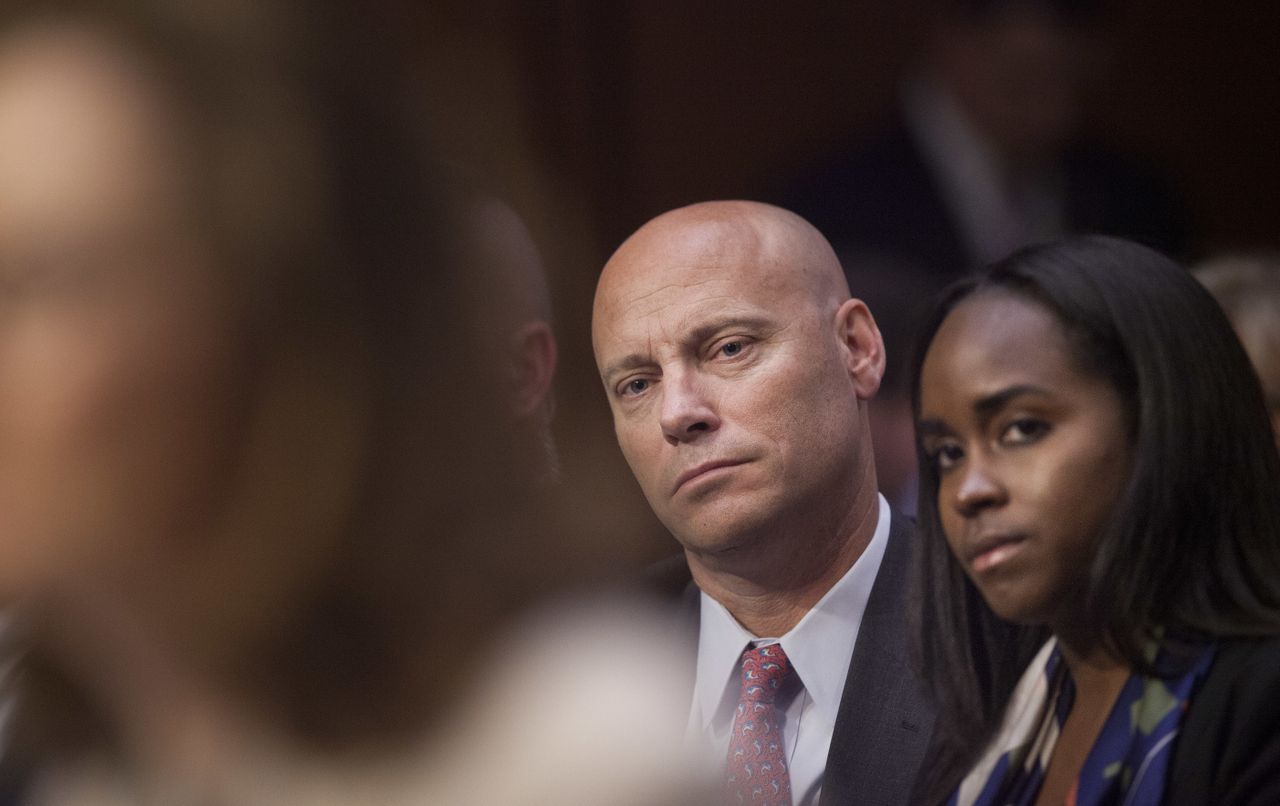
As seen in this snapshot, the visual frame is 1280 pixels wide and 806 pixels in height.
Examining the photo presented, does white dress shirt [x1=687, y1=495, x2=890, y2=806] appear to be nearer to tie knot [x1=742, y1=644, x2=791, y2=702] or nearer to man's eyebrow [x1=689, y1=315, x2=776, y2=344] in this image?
tie knot [x1=742, y1=644, x2=791, y2=702]

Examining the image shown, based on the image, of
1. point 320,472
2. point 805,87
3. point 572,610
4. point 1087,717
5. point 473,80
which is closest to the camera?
point 320,472

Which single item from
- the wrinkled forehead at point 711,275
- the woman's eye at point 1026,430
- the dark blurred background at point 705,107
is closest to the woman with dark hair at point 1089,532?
the woman's eye at point 1026,430

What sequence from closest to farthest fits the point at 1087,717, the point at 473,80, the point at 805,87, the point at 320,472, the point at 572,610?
the point at 320,472, the point at 572,610, the point at 1087,717, the point at 473,80, the point at 805,87

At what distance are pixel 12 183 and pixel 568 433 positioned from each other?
1.34 feet

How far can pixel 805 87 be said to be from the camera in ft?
5.28

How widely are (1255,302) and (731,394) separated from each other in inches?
24.9

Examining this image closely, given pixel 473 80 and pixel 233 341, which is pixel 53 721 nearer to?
pixel 233 341

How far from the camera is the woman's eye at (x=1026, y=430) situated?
3.06ft

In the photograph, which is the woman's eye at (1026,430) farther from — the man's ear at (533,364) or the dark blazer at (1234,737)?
the man's ear at (533,364)

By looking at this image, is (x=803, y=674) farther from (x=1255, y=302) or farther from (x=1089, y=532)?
(x=1255, y=302)

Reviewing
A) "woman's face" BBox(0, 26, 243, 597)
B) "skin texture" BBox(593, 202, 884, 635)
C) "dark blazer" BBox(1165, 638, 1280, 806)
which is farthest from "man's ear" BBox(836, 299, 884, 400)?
"woman's face" BBox(0, 26, 243, 597)

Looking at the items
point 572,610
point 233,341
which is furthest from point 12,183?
point 572,610

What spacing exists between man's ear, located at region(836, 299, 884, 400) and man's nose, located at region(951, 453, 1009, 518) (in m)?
0.08

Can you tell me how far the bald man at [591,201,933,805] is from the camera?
923mm
